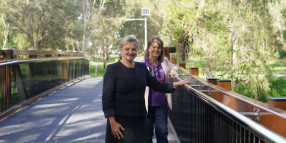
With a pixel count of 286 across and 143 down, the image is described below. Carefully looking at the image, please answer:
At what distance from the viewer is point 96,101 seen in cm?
1016

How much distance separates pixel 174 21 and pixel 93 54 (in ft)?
111

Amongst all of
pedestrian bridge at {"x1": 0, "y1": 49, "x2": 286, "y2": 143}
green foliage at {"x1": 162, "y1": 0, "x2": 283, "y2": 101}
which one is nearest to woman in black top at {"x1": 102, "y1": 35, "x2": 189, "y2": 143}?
pedestrian bridge at {"x1": 0, "y1": 49, "x2": 286, "y2": 143}

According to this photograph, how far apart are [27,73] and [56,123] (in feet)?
9.30

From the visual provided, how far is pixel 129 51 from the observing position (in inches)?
128

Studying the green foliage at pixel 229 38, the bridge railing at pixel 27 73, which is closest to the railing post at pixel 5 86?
the bridge railing at pixel 27 73

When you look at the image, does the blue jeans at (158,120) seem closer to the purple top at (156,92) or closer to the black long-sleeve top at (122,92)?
the purple top at (156,92)

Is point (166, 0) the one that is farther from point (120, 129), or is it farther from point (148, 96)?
point (120, 129)

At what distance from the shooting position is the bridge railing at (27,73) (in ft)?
25.7

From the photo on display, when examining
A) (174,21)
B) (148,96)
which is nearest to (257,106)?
(148,96)

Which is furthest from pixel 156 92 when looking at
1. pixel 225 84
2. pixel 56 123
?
pixel 56 123

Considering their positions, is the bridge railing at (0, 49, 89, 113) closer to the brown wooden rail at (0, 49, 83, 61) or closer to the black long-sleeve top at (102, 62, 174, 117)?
the brown wooden rail at (0, 49, 83, 61)

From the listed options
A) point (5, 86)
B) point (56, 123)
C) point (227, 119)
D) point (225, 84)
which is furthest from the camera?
point (5, 86)

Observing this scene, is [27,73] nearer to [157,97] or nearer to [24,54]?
[24,54]

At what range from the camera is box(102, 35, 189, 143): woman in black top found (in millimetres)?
3176
